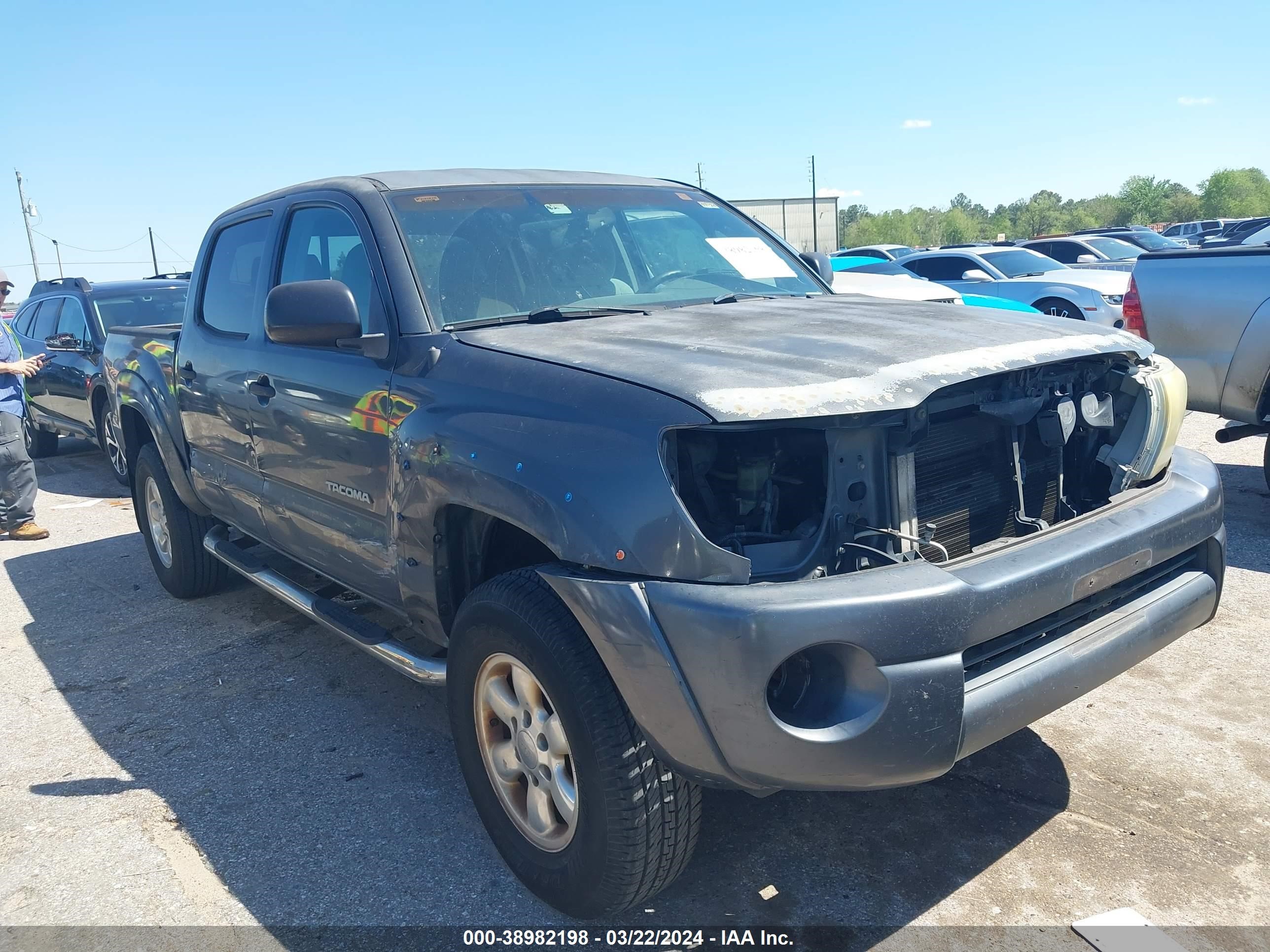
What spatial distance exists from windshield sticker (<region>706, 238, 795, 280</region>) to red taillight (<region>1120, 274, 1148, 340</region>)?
3.10m

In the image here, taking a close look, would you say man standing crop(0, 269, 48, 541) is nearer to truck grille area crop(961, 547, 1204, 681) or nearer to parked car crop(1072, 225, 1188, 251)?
truck grille area crop(961, 547, 1204, 681)

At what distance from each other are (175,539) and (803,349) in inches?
156

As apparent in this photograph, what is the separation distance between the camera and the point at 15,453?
7336 millimetres

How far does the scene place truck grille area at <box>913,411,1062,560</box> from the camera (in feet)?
8.08

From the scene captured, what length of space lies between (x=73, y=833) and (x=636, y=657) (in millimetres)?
2222

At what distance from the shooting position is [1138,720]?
3439 millimetres

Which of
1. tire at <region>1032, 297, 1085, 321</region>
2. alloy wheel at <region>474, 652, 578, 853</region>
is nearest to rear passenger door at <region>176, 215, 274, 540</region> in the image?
alloy wheel at <region>474, 652, 578, 853</region>

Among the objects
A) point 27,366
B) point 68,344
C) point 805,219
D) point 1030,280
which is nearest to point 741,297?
point 27,366

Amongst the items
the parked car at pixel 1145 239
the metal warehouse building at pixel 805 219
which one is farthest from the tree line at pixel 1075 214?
the parked car at pixel 1145 239

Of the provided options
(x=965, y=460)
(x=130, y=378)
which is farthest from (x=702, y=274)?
(x=130, y=378)

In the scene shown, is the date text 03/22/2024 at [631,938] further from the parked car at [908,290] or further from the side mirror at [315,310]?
the parked car at [908,290]

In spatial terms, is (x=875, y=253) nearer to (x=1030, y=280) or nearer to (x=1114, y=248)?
(x=1114, y=248)

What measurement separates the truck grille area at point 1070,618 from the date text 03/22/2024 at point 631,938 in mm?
855

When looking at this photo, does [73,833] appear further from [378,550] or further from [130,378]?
[130,378]
